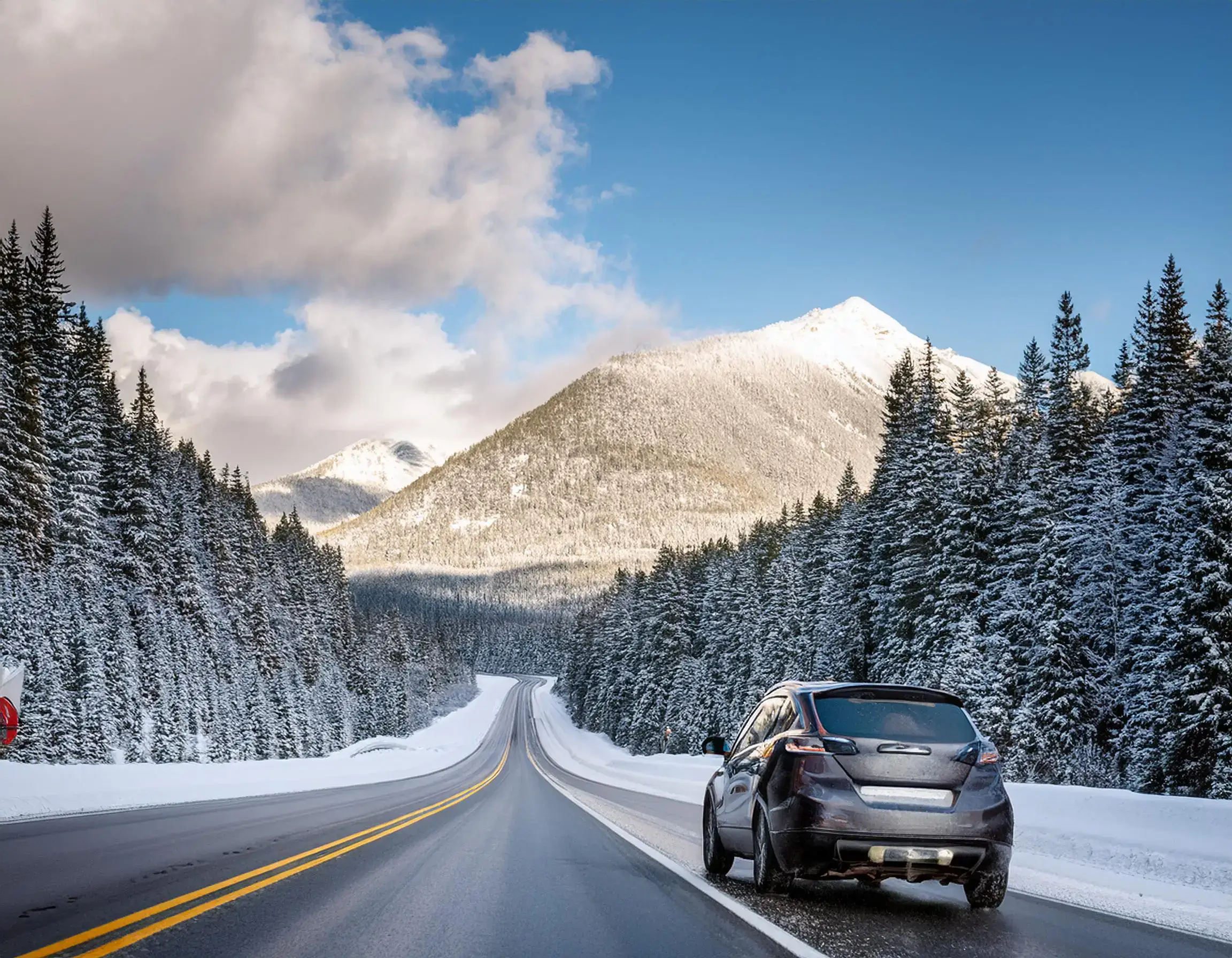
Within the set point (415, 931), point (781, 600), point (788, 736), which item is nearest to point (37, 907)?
point (415, 931)

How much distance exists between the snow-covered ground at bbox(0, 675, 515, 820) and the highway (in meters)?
2.04

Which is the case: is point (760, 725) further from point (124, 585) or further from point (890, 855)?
point (124, 585)

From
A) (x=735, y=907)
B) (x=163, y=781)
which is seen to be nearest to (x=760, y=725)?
(x=735, y=907)

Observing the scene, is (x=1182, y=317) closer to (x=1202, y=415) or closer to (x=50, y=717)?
(x=1202, y=415)

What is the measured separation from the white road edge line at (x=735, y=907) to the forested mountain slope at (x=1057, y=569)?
18.1m

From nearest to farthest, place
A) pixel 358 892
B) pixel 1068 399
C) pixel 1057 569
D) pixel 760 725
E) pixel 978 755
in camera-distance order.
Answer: pixel 978 755 → pixel 358 892 → pixel 760 725 → pixel 1057 569 → pixel 1068 399

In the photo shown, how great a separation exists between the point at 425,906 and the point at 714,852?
3.20 metres

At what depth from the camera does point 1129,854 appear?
9.36 metres

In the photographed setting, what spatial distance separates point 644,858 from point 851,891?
3.08 meters

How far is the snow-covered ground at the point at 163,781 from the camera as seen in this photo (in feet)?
46.1

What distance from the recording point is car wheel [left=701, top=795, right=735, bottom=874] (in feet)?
29.3

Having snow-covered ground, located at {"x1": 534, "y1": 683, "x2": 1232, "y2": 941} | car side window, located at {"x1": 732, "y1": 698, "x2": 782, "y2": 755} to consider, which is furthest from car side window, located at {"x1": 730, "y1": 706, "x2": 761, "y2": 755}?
snow-covered ground, located at {"x1": 534, "y1": 683, "x2": 1232, "y2": 941}

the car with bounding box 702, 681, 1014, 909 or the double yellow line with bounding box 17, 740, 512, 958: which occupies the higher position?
the car with bounding box 702, 681, 1014, 909

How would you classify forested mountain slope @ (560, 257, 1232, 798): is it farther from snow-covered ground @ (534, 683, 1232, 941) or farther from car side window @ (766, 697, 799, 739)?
car side window @ (766, 697, 799, 739)
